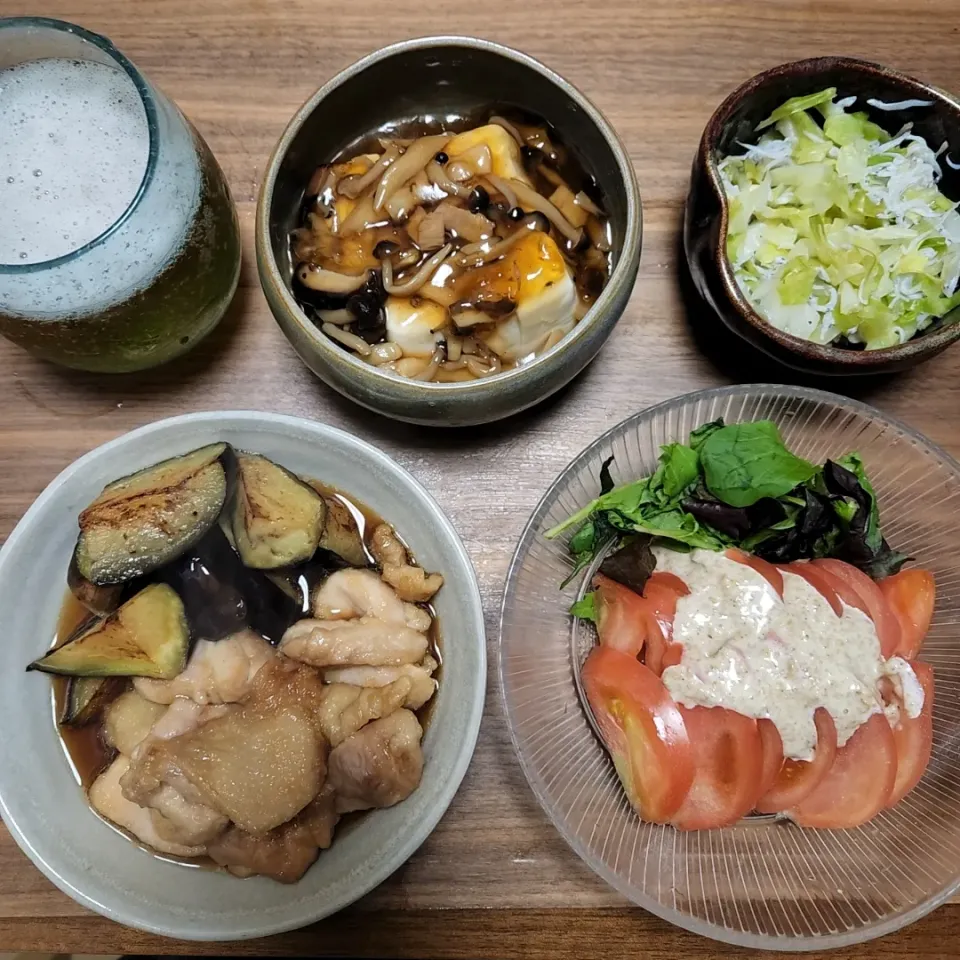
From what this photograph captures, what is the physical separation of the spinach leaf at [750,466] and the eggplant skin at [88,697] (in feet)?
2.87

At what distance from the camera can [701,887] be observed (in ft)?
3.93

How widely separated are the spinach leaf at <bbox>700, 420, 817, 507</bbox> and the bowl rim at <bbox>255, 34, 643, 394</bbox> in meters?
0.27

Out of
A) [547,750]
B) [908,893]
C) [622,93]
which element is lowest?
[908,893]

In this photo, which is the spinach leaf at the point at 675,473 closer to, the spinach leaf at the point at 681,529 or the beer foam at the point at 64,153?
the spinach leaf at the point at 681,529

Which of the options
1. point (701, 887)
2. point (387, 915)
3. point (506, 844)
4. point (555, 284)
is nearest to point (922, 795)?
point (701, 887)

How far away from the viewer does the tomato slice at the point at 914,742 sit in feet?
3.78

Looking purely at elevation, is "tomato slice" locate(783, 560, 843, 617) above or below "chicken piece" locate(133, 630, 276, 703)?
above

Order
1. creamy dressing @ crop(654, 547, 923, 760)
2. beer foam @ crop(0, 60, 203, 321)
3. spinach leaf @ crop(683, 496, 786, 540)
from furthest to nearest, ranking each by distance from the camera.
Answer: spinach leaf @ crop(683, 496, 786, 540)
creamy dressing @ crop(654, 547, 923, 760)
beer foam @ crop(0, 60, 203, 321)

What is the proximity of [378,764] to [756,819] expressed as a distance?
1.87ft

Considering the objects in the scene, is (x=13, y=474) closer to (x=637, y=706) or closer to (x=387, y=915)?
(x=387, y=915)

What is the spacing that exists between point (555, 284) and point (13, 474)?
0.89 metres

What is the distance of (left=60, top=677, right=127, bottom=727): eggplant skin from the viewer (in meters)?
1.16

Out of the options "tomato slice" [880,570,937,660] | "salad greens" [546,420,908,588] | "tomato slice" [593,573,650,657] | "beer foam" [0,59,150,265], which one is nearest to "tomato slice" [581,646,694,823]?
"tomato slice" [593,573,650,657]

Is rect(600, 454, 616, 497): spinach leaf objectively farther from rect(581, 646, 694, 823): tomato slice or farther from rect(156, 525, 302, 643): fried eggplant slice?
rect(156, 525, 302, 643): fried eggplant slice
